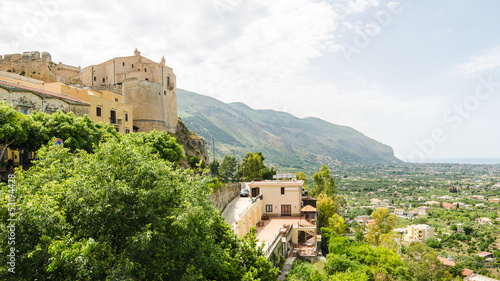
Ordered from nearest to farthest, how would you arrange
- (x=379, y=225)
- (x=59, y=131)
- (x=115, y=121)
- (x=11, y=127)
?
(x=11, y=127) → (x=59, y=131) → (x=115, y=121) → (x=379, y=225)

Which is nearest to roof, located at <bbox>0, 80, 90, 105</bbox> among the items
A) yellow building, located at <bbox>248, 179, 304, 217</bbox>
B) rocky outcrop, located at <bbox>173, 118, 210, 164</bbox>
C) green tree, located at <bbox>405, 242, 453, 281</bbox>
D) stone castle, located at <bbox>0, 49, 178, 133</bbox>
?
stone castle, located at <bbox>0, 49, 178, 133</bbox>

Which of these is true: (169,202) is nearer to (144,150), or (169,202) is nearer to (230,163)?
(144,150)

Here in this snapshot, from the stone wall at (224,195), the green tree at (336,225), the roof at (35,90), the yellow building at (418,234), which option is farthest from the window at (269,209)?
the yellow building at (418,234)

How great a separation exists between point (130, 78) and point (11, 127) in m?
28.3

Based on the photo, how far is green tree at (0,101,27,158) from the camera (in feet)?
48.4

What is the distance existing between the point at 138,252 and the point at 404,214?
4195 inches

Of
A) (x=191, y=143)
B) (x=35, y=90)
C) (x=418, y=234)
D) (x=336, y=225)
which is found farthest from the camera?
(x=418, y=234)

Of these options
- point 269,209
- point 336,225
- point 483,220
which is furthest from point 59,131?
point 483,220

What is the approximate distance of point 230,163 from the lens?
4944 cm

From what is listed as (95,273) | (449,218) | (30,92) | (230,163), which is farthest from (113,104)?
(449,218)

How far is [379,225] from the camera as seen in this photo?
34.2 meters

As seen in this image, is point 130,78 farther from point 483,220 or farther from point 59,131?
point 483,220

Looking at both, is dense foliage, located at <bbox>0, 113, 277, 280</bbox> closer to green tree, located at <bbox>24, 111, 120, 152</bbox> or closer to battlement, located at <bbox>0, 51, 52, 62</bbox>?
green tree, located at <bbox>24, 111, 120, 152</bbox>

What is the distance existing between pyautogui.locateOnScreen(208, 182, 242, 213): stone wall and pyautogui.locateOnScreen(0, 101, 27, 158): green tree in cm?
1370
